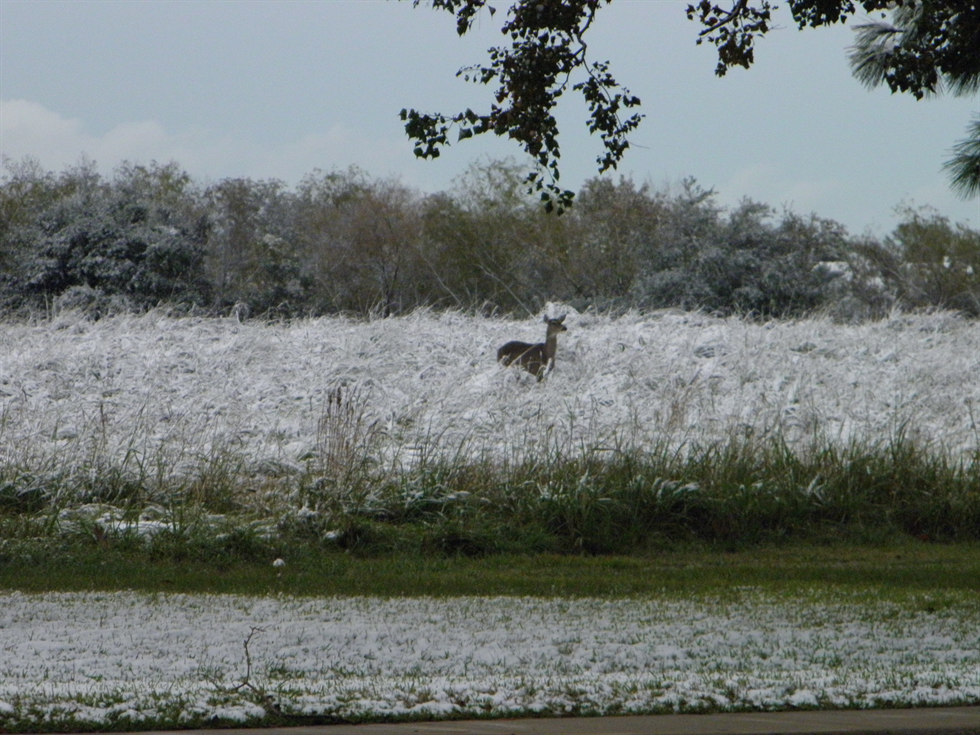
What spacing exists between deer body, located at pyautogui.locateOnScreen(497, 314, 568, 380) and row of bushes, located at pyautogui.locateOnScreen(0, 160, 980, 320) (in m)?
4.07

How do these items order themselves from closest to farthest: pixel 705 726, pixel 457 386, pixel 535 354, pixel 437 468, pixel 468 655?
pixel 705 726, pixel 468 655, pixel 437 468, pixel 457 386, pixel 535 354

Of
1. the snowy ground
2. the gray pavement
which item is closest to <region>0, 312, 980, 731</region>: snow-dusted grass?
the snowy ground

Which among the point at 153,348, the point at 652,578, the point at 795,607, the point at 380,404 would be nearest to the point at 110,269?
the point at 153,348

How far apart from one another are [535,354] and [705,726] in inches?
507

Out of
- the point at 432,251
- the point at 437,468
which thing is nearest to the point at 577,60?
the point at 437,468

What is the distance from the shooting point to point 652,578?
9.14 metres

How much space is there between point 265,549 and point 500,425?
3.42 metres

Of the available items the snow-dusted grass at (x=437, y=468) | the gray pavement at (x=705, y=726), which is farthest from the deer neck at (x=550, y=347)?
the gray pavement at (x=705, y=726)

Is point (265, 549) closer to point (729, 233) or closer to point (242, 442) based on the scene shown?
point (242, 442)

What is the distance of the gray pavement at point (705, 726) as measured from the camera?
3803mm

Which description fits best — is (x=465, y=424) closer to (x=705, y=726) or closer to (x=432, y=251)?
(x=705, y=726)

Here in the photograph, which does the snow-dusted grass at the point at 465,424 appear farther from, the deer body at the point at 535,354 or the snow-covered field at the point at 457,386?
the deer body at the point at 535,354

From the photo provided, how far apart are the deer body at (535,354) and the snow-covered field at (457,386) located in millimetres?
295

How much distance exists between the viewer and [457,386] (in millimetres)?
15609
